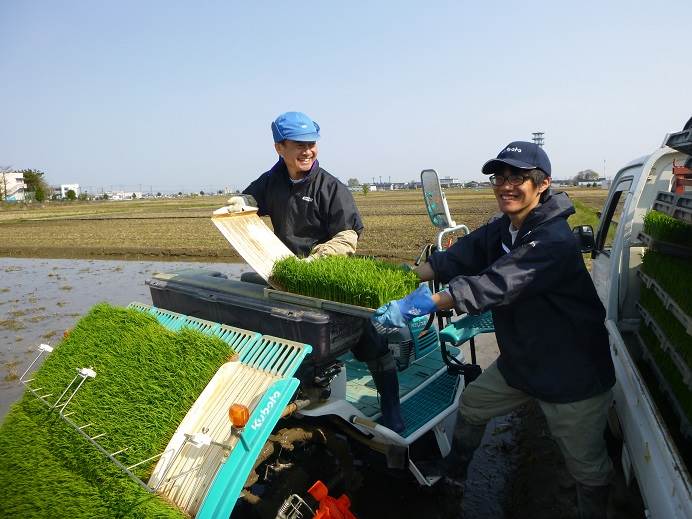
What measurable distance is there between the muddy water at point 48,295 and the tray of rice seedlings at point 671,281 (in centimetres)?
574

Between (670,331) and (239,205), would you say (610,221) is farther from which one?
(239,205)

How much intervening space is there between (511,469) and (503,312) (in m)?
1.70

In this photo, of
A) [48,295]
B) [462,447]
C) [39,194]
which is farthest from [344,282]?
[39,194]

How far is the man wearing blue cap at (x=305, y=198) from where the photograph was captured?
10.7 feet

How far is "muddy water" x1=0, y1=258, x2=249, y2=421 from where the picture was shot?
6.76 metres

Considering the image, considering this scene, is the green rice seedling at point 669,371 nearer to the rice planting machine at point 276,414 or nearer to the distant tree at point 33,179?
the rice planting machine at point 276,414

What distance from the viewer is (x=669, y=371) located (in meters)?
2.49

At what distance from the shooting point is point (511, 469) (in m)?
3.77

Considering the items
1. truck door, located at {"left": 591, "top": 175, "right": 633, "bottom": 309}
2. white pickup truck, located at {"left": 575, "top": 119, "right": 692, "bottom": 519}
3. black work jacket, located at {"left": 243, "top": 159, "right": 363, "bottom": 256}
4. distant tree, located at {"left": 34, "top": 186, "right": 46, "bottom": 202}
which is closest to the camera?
white pickup truck, located at {"left": 575, "top": 119, "right": 692, "bottom": 519}

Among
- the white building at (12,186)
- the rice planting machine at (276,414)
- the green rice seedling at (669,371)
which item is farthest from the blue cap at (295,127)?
the white building at (12,186)

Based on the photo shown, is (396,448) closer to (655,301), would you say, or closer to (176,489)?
(176,489)

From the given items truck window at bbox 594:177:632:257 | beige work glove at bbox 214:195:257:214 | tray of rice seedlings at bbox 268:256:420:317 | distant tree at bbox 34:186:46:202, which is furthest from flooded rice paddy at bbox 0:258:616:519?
distant tree at bbox 34:186:46:202

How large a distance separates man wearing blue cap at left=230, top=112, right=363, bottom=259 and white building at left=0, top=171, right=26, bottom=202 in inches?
3648

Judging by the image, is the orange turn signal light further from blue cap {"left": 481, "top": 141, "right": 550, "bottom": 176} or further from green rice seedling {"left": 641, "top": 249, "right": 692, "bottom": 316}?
green rice seedling {"left": 641, "top": 249, "right": 692, "bottom": 316}
